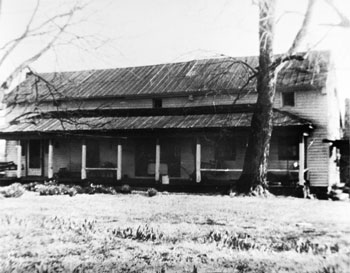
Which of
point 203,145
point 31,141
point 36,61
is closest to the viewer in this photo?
point 36,61

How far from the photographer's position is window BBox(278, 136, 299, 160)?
1364 cm

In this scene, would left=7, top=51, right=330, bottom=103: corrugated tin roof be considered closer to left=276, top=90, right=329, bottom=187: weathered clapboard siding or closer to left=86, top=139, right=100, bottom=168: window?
left=276, top=90, right=329, bottom=187: weathered clapboard siding

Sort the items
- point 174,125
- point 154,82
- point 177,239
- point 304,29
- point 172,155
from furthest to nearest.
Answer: point 154,82 → point 172,155 → point 174,125 → point 304,29 → point 177,239

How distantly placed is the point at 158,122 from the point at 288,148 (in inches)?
205

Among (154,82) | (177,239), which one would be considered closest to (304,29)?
(177,239)

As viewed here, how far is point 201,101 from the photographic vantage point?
52.9ft

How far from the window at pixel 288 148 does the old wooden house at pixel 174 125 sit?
3cm

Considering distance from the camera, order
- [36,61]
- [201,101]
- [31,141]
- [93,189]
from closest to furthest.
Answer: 1. [36,61]
2. [93,189]
3. [201,101]
4. [31,141]

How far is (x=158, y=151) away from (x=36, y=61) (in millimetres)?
7746

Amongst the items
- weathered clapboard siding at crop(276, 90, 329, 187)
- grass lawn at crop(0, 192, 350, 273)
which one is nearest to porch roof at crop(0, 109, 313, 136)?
weathered clapboard siding at crop(276, 90, 329, 187)

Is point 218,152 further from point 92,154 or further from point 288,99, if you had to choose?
point 92,154

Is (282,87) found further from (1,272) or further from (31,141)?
(31,141)

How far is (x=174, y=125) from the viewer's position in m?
14.7

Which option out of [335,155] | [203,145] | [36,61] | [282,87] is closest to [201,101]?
[203,145]
